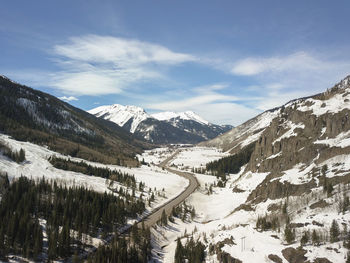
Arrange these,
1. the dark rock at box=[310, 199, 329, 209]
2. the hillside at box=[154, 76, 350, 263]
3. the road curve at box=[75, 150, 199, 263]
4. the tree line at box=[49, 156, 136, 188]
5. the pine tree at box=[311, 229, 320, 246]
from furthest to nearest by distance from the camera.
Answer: the tree line at box=[49, 156, 136, 188] → the road curve at box=[75, 150, 199, 263] → the dark rock at box=[310, 199, 329, 209] → the hillside at box=[154, 76, 350, 263] → the pine tree at box=[311, 229, 320, 246]

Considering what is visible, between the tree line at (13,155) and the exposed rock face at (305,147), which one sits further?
the tree line at (13,155)

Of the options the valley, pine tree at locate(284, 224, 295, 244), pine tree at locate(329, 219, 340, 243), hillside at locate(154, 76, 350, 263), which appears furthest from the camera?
the valley

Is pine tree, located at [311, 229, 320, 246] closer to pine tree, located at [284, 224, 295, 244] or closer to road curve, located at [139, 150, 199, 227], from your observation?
pine tree, located at [284, 224, 295, 244]

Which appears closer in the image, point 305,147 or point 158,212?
point 305,147

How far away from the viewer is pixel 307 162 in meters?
81.6

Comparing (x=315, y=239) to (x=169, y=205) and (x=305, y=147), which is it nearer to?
(x=305, y=147)

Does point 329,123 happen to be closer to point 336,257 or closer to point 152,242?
point 336,257

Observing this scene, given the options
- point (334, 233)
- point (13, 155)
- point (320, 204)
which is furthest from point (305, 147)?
point (13, 155)

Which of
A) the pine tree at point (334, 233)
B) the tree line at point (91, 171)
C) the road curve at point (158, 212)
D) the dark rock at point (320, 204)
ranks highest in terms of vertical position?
the dark rock at point (320, 204)

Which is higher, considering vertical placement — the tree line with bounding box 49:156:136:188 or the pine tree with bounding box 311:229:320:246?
the pine tree with bounding box 311:229:320:246

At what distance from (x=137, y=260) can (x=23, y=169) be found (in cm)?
9408

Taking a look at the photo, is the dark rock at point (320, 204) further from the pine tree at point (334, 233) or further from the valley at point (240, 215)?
the pine tree at point (334, 233)

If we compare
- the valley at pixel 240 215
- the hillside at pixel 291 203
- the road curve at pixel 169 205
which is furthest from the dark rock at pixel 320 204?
the road curve at pixel 169 205

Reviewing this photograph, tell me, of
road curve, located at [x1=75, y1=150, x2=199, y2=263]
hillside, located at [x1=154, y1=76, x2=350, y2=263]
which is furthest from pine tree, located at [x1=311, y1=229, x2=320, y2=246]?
road curve, located at [x1=75, y1=150, x2=199, y2=263]
